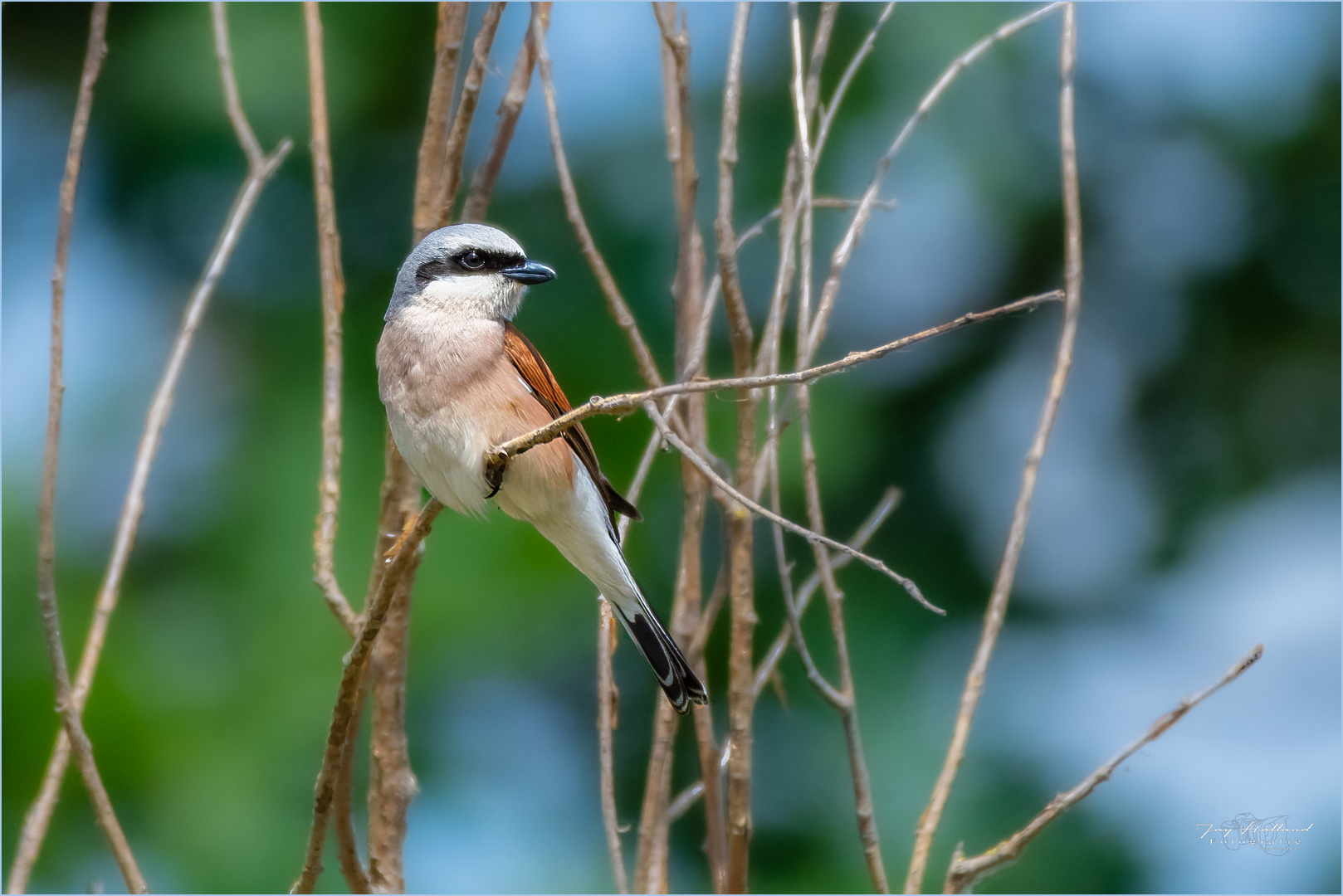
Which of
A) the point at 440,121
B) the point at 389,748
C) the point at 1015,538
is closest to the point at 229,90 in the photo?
the point at 440,121

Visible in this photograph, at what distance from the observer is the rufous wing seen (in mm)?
3213

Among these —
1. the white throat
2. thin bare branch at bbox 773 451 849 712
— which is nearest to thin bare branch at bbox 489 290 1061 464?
thin bare branch at bbox 773 451 849 712

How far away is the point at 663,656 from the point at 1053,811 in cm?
101

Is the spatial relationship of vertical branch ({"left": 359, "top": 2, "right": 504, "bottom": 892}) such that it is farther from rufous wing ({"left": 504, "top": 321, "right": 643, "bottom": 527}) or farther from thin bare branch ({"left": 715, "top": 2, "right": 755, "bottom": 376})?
thin bare branch ({"left": 715, "top": 2, "right": 755, "bottom": 376})

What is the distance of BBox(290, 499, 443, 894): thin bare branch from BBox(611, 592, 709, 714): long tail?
2.30 ft

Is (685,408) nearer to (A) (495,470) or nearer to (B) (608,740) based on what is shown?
(A) (495,470)

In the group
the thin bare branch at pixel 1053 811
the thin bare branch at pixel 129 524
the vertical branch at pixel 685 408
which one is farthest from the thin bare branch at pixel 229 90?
the thin bare branch at pixel 1053 811

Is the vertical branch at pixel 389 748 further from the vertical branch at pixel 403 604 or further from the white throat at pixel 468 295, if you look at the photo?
the white throat at pixel 468 295

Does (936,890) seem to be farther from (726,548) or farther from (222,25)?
(222,25)

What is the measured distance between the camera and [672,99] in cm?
275

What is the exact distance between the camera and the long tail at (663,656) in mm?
2590

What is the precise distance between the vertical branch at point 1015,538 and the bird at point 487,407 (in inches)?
29.4

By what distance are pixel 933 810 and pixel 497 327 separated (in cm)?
185

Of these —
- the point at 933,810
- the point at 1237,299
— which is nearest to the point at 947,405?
the point at 1237,299
